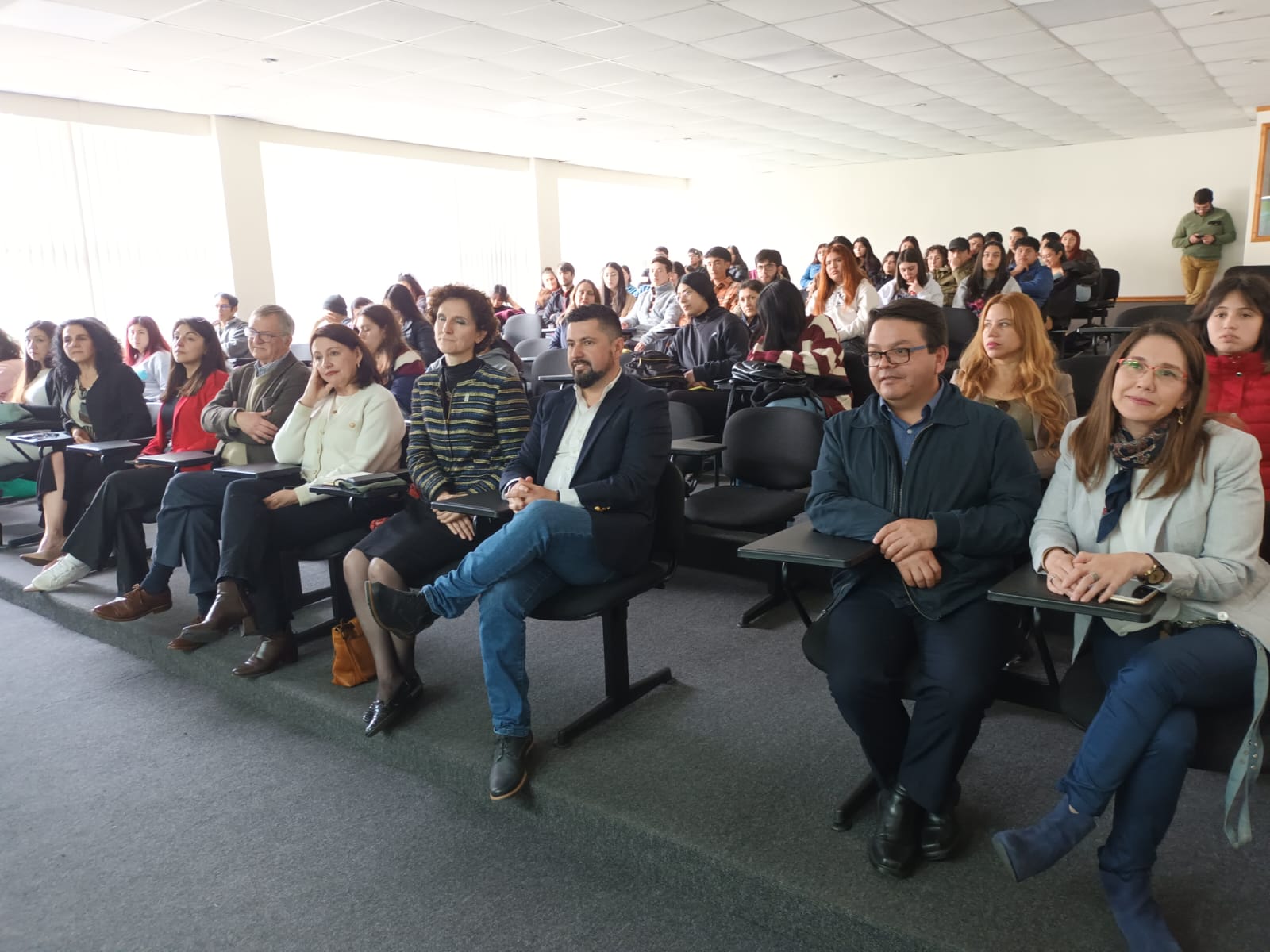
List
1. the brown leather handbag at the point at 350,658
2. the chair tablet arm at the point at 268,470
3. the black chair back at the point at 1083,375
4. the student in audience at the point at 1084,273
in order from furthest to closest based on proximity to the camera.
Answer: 1. the student in audience at the point at 1084,273
2. the black chair back at the point at 1083,375
3. the chair tablet arm at the point at 268,470
4. the brown leather handbag at the point at 350,658

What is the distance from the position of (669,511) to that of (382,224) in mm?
9418

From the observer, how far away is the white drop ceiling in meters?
5.84

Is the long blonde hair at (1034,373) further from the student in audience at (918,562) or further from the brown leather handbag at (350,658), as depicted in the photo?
the brown leather handbag at (350,658)

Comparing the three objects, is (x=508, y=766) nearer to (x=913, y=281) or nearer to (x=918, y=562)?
(x=918, y=562)

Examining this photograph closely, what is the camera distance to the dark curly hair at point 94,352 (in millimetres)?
4152

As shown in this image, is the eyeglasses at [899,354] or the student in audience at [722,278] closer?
the eyeglasses at [899,354]

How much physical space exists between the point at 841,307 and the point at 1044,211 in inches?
389

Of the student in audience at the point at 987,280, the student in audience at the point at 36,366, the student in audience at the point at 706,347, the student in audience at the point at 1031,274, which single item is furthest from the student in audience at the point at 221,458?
the student in audience at the point at 1031,274

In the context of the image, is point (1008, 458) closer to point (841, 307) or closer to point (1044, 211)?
point (841, 307)

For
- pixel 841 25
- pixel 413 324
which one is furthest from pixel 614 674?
pixel 841 25

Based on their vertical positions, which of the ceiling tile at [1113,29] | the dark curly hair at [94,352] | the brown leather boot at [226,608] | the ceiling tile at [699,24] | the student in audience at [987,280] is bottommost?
the brown leather boot at [226,608]

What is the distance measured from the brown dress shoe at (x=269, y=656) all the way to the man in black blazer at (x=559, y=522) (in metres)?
0.81

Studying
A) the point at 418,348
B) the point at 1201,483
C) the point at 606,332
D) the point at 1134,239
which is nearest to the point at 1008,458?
the point at 1201,483

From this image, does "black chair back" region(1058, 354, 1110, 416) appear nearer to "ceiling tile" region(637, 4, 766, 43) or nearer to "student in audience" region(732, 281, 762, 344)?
"student in audience" region(732, 281, 762, 344)
